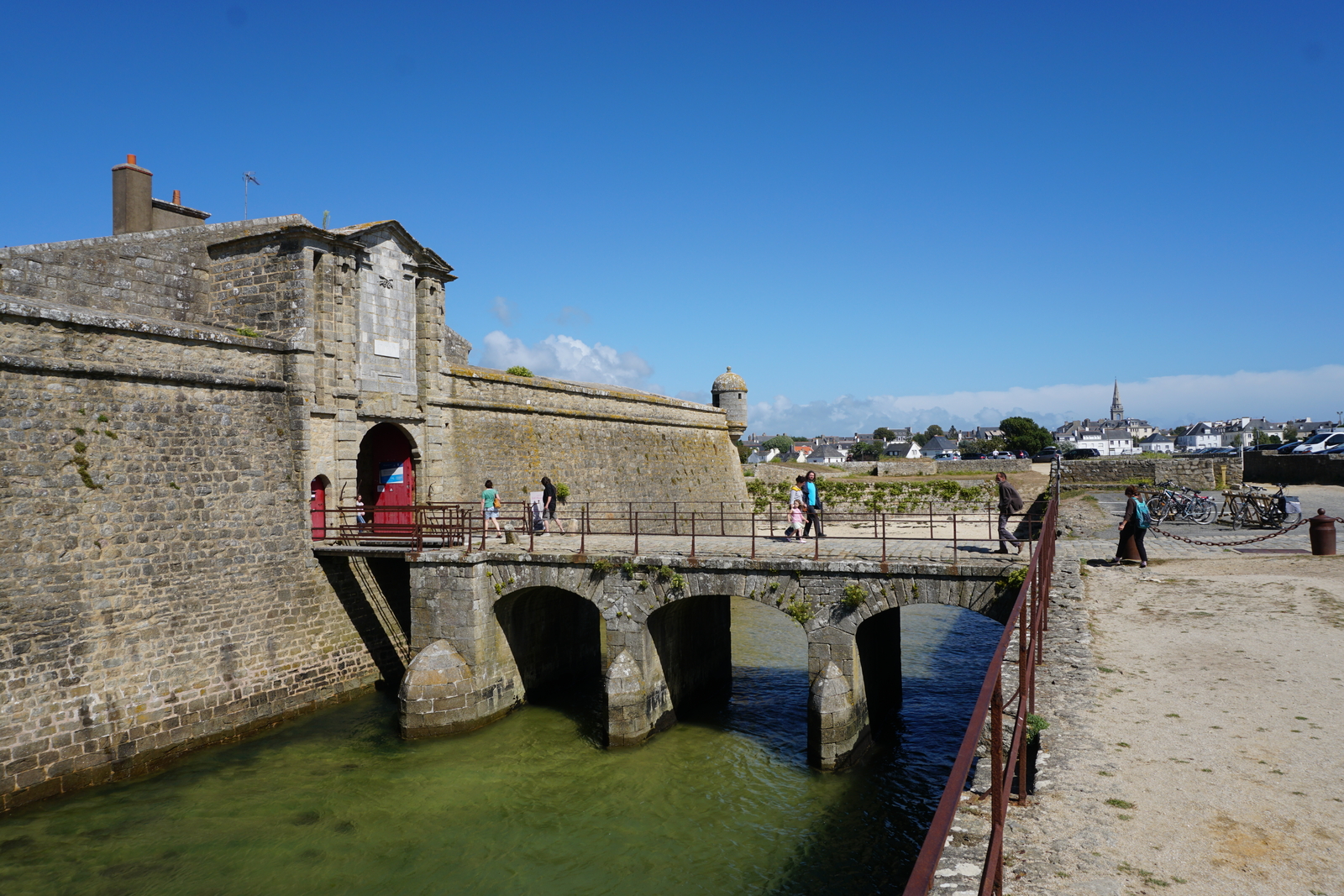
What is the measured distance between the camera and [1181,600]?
9.84 meters

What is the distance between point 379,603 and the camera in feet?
54.3

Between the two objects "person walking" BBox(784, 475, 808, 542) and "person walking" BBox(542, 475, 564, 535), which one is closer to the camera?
"person walking" BBox(784, 475, 808, 542)

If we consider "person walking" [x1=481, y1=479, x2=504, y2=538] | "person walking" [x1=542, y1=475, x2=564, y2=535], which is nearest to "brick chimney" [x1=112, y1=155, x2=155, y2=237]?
"person walking" [x1=481, y1=479, x2=504, y2=538]

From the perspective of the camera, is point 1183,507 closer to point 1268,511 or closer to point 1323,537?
point 1268,511

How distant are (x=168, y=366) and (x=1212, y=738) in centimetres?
1453

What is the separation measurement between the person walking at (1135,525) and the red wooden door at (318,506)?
13.5 metres

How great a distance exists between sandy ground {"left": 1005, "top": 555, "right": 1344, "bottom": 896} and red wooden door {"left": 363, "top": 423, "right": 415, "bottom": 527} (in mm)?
13343

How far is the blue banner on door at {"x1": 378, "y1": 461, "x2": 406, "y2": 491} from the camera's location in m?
18.1

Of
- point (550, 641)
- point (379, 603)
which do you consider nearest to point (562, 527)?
point (550, 641)

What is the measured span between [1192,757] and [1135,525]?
772cm

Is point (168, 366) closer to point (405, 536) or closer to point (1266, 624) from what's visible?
point (405, 536)

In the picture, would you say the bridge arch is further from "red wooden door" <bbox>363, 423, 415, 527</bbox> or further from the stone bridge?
"red wooden door" <bbox>363, 423, 415, 527</bbox>

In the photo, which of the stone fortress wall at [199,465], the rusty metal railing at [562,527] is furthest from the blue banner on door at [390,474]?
the rusty metal railing at [562,527]

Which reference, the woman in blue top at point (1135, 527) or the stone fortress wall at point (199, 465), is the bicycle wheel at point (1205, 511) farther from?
the stone fortress wall at point (199, 465)
